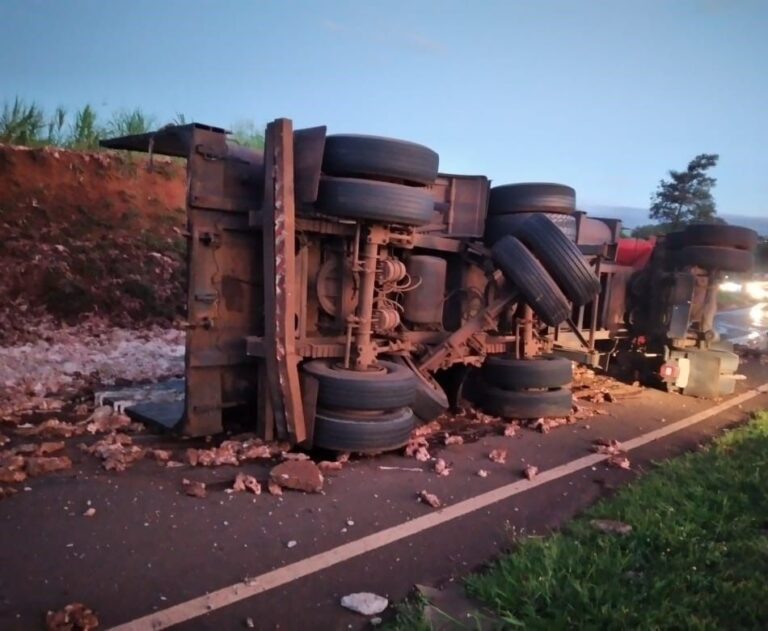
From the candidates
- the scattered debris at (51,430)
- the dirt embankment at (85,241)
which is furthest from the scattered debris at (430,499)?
the dirt embankment at (85,241)

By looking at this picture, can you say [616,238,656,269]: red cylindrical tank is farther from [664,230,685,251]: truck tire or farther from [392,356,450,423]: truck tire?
[392,356,450,423]: truck tire

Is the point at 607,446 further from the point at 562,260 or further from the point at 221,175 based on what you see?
the point at 221,175

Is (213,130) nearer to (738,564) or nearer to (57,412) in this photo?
(57,412)

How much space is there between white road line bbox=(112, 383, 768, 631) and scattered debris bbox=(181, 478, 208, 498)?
1000 millimetres

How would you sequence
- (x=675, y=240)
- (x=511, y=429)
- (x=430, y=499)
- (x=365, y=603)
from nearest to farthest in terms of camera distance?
1. (x=365, y=603)
2. (x=430, y=499)
3. (x=511, y=429)
4. (x=675, y=240)

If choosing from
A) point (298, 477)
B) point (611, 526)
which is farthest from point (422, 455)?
point (611, 526)

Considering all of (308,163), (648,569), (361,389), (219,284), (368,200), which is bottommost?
(648,569)

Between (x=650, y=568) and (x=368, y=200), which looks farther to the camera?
(x=368, y=200)

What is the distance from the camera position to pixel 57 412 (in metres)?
5.65

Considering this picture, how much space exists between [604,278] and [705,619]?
21.0ft

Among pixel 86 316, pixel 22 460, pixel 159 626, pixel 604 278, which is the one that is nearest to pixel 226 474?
pixel 22 460

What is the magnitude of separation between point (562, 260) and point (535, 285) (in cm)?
33

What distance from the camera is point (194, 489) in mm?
3967

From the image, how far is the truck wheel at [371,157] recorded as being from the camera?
491 centimetres
